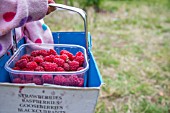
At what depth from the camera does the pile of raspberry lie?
709 millimetres

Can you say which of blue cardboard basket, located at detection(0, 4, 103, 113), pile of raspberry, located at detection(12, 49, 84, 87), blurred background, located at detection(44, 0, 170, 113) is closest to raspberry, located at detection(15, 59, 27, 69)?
pile of raspberry, located at detection(12, 49, 84, 87)

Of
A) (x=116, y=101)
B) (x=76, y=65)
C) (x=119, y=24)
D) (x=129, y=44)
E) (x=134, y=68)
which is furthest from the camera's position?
(x=119, y=24)

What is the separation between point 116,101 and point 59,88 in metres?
1.06

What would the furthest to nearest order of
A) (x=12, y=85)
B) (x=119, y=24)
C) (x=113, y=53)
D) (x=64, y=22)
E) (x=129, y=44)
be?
(x=119, y=24) < (x=64, y=22) < (x=129, y=44) < (x=113, y=53) < (x=12, y=85)

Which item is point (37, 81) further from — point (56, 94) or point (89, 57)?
point (89, 57)

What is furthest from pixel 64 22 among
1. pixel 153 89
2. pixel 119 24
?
pixel 153 89

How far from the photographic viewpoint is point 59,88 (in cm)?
65

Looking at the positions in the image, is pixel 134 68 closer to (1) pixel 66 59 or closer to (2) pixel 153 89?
(2) pixel 153 89

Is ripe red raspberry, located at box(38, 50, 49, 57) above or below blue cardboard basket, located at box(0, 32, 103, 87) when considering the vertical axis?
above

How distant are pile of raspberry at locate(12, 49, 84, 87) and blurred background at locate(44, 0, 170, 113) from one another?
31.2 inches

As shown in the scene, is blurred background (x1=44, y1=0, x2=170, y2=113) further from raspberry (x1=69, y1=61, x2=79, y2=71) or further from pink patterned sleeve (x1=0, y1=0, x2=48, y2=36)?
pink patterned sleeve (x1=0, y1=0, x2=48, y2=36)

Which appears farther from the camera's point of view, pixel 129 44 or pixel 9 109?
pixel 129 44

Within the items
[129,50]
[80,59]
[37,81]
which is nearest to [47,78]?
[37,81]

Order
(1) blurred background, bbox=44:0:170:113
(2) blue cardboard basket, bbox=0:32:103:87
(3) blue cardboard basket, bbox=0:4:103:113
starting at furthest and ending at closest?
(1) blurred background, bbox=44:0:170:113 < (2) blue cardboard basket, bbox=0:32:103:87 < (3) blue cardboard basket, bbox=0:4:103:113
